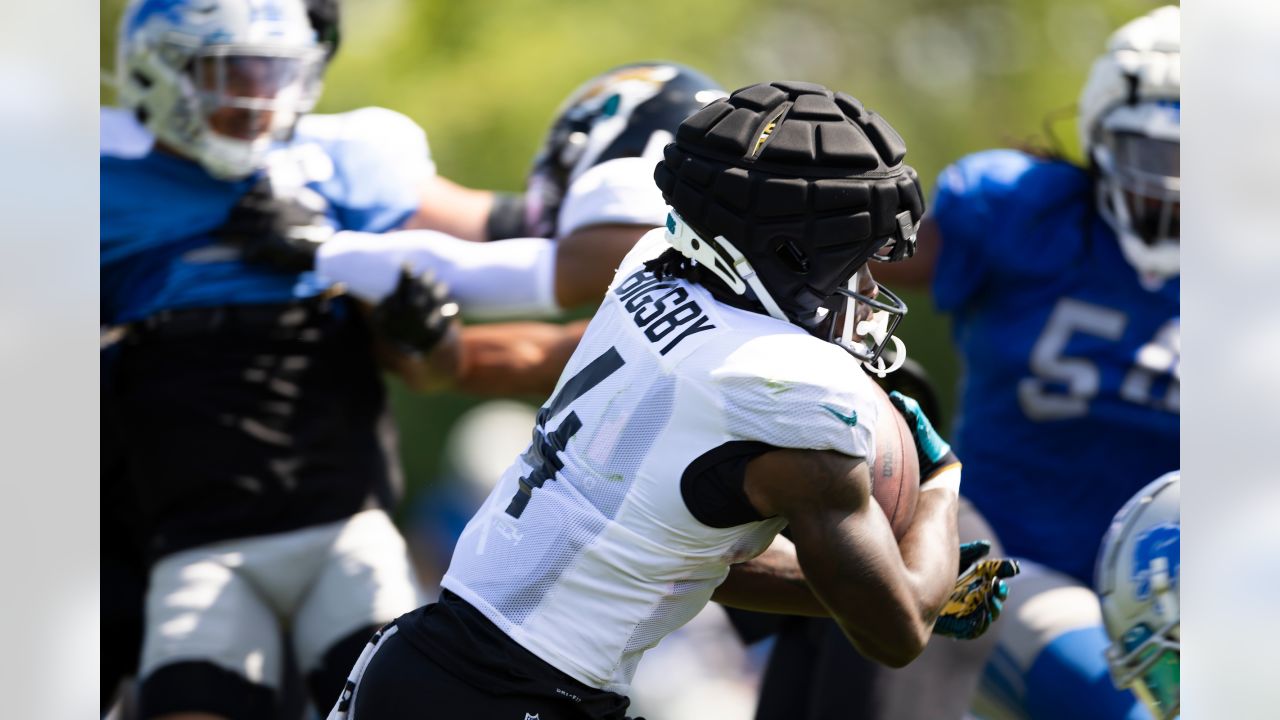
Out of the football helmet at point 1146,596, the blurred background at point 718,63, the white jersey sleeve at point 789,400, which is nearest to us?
the white jersey sleeve at point 789,400

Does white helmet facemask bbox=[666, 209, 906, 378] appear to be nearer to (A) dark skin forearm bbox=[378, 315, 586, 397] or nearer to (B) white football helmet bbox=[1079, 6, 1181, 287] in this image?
(A) dark skin forearm bbox=[378, 315, 586, 397]

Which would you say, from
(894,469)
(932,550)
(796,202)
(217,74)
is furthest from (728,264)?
(217,74)

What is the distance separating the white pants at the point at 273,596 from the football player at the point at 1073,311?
1432 mm

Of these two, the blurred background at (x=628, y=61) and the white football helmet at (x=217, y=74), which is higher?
the white football helmet at (x=217, y=74)

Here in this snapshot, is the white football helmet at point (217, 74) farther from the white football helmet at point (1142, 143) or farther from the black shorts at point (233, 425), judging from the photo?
the white football helmet at point (1142, 143)

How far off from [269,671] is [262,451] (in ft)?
1.52

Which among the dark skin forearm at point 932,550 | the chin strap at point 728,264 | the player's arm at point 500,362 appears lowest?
the player's arm at point 500,362

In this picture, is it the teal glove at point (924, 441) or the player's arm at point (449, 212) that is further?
the player's arm at point (449, 212)

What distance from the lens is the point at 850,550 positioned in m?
1.90

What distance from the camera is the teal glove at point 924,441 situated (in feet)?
7.34

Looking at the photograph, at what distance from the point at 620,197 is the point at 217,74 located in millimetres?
916

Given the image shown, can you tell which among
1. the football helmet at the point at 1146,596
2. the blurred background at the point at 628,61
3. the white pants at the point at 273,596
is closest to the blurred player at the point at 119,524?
the white pants at the point at 273,596

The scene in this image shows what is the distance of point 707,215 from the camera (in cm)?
198

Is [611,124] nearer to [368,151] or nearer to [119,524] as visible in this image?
[368,151]
